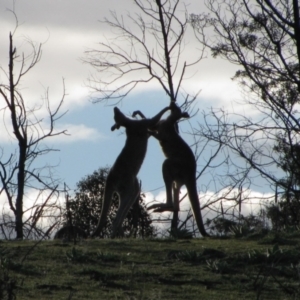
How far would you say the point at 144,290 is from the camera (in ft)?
26.0

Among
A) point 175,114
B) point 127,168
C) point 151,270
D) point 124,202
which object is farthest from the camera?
point 175,114

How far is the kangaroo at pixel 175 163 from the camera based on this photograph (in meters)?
14.2

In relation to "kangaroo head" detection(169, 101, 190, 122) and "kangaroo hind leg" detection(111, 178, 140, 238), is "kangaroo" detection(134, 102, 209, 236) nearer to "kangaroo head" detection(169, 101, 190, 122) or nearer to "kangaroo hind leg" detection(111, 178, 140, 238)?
"kangaroo head" detection(169, 101, 190, 122)

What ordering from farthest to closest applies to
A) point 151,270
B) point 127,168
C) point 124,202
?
point 127,168
point 124,202
point 151,270

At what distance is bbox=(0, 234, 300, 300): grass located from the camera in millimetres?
7883

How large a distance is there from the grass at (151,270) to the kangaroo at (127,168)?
256cm

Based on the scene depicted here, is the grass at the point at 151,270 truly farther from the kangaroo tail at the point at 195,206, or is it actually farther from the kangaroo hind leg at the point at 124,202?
the kangaroo tail at the point at 195,206

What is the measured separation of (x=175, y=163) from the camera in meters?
14.2

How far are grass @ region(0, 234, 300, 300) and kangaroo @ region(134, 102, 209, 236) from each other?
3.17m

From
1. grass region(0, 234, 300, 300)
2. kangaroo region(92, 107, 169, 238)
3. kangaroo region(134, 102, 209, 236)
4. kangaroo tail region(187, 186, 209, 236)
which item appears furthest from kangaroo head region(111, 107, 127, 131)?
grass region(0, 234, 300, 300)

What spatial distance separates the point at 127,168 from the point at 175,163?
848mm

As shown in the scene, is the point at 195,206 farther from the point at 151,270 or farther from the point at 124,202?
the point at 151,270

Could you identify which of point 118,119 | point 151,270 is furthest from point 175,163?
point 151,270

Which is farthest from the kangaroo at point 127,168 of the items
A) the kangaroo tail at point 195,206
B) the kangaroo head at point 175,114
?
the kangaroo tail at point 195,206
